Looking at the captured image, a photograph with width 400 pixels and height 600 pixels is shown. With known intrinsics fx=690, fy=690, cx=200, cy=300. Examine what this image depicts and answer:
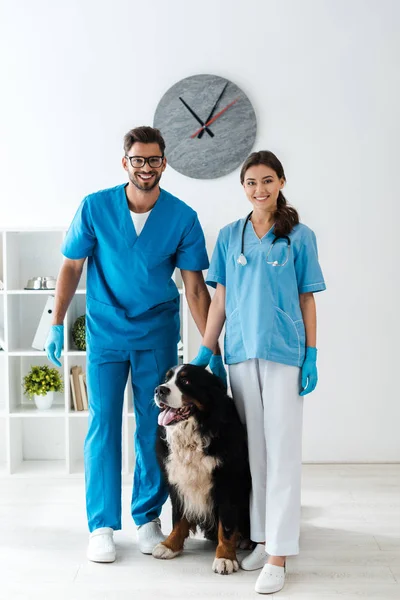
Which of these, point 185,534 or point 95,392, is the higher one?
point 95,392

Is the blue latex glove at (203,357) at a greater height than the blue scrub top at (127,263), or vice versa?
the blue scrub top at (127,263)

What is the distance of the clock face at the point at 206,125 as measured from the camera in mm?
3424

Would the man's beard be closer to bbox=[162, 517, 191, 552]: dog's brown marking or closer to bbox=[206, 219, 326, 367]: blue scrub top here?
bbox=[206, 219, 326, 367]: blue scrub top

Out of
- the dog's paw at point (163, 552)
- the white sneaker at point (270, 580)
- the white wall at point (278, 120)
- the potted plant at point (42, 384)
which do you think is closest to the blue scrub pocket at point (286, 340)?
the white sneaker at point (270, 580)

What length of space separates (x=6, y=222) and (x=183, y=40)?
1.27m

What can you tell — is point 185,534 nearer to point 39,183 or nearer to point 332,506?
point 332,506

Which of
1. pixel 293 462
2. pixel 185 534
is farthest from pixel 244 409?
pixel 185 534

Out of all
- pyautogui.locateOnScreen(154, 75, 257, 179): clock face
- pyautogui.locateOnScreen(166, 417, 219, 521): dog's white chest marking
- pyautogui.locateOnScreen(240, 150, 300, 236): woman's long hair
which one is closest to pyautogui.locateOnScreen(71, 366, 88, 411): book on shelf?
pyautogui.locateOnScreen(154, 75, 257, 179): clock face

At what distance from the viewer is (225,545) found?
225 centimetres

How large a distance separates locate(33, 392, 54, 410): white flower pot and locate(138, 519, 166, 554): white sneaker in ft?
3.65

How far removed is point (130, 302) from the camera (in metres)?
2.43

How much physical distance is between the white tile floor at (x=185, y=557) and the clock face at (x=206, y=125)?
162 centimetres

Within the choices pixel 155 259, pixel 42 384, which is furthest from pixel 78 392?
pixel 155 259

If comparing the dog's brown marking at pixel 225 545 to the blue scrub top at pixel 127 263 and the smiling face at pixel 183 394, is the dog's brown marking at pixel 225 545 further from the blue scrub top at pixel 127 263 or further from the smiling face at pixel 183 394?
the blue scrub top at pixel 127 263
